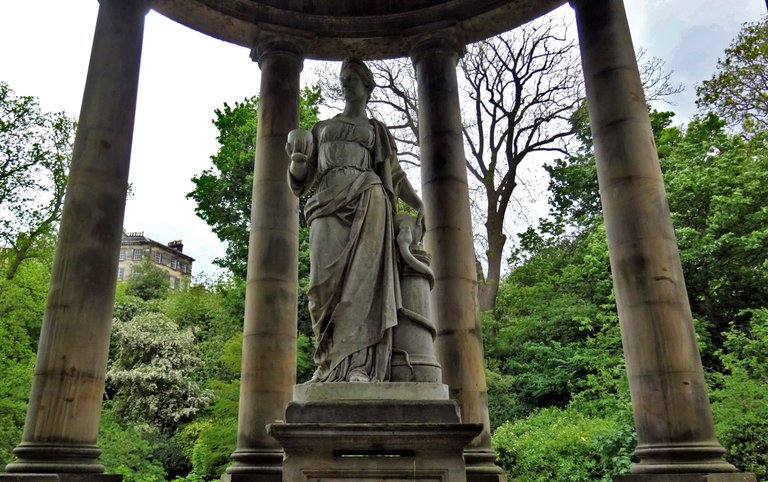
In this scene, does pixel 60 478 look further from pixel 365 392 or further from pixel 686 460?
pixel 686 460

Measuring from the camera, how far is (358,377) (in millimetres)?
11812

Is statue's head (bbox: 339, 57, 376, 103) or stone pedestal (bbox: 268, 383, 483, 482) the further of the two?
statue's head (bbox: 339, 57, 376, 103)

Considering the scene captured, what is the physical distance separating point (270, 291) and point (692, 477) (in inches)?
598

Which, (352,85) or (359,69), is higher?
(359,69)

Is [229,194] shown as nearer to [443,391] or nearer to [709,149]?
[709,149]

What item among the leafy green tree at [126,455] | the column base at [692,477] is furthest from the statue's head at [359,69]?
the leafy green tree at [126,455]

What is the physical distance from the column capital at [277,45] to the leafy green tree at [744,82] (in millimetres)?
35199

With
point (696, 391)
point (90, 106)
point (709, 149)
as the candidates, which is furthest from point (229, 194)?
point (696, 391)

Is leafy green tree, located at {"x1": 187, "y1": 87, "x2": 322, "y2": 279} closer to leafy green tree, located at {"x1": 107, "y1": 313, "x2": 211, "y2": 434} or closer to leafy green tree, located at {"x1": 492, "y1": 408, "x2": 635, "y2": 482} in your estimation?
leafy green tree, located at {"x1": 107, "y1": 313, "x2": 211, "y2": 434}

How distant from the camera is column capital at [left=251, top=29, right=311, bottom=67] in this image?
27141mm

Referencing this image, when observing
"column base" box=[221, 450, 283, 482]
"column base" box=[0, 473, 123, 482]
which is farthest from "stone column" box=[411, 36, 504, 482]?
"column base" box=[0, 473, 123, 482]

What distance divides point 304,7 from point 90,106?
12.4 m

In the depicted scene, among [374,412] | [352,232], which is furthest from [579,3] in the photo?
[374,412]

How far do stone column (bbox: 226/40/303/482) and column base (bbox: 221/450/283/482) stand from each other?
3 cm
